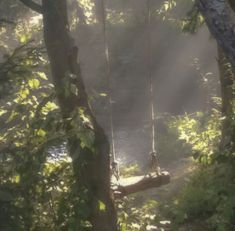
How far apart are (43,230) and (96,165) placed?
38.6 inches

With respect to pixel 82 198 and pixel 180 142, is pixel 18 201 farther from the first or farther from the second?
pixel 180 142

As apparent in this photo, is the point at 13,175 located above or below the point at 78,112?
below

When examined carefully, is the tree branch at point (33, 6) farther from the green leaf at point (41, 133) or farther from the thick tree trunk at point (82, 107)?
the green leaf at point (41, 133)

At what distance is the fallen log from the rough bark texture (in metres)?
2.62

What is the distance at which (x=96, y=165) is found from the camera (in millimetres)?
5500

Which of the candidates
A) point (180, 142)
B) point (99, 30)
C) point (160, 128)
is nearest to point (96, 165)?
point (180, 142)

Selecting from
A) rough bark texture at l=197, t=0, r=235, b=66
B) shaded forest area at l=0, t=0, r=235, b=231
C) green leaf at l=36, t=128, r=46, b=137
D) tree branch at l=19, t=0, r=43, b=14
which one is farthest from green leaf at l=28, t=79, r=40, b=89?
rough bark texture at l=197, t=0, r=235, b=66

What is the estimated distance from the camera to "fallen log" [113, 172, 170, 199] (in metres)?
6.11

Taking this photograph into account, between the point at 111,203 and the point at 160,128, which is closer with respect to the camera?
the point at 111,203

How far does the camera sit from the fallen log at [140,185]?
6113mm

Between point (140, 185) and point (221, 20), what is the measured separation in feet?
9.60

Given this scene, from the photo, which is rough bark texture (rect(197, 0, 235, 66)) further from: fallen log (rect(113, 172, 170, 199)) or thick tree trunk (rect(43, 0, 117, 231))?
fallen log (rect(113, 172, 170, 199))

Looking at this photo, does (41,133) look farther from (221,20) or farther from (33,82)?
(221,20)

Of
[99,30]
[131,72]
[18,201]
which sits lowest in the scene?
[18,201]
